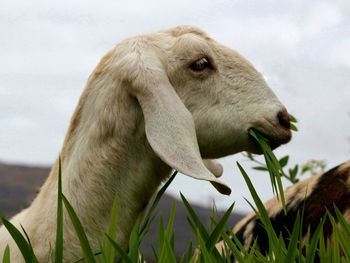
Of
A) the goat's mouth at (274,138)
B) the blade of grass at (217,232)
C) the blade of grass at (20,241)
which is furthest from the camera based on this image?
the goat's mouth at (274,138)

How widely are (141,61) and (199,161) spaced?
0.58 metres

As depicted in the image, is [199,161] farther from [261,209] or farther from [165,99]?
[261,209]

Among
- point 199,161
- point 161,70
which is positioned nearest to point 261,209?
point 199,161

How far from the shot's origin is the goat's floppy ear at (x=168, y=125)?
2.83 meters

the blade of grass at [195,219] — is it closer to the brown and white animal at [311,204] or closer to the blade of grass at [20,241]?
the blade of grass at [20,241]

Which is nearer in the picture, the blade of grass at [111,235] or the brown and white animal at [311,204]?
the blade of grass at [111,235]

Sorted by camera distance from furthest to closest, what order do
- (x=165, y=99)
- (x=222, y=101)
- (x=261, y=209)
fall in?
(x=222, y=101) → (x=165, y=99) → (x=261, y=209)

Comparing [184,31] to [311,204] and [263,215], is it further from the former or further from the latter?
[263,215]

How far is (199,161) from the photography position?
287 centimetres

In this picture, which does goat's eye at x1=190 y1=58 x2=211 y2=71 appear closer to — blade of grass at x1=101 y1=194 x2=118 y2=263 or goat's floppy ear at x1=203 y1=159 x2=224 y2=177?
goat's floppy ear at x1=203 y1=159 x2=224 y2=177

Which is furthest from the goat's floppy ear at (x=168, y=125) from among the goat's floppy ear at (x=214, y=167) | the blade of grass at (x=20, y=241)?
the blade of grass at (x=20, y=241)

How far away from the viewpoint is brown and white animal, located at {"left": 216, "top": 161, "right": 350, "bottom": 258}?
3.51m

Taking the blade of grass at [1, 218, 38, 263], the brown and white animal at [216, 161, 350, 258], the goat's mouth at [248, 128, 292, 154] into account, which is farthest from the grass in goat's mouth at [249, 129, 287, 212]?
the blade of grass at [1, 218, 38, 263]

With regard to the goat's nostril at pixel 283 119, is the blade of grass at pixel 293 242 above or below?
above
